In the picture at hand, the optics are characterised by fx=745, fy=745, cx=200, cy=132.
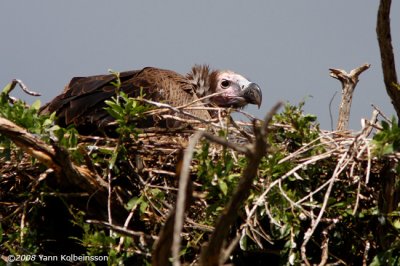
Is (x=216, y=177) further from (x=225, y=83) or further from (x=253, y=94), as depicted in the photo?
(x=225, y=83)

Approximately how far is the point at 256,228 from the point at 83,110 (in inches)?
72.8

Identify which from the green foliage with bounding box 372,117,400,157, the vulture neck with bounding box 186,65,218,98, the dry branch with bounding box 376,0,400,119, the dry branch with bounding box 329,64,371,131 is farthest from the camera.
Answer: the vulture neck with bounding box 186,65,218,98

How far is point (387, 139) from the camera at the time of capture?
14.9ft

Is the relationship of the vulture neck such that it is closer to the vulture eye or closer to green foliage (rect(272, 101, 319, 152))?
the vulture eye

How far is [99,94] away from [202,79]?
2142 millimetres

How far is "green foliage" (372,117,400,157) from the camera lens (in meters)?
4.51

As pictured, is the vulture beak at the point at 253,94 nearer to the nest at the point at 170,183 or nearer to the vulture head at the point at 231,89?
the vulture head at the point at 231,89

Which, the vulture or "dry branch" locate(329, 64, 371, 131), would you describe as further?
"dry branch" locate(329, 64, 371, 131)

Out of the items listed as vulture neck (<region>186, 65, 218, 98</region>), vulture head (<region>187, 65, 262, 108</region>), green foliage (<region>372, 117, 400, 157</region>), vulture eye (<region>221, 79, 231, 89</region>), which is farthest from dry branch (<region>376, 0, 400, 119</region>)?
vulture eye (<region>221, 79, 231, 89</region>)

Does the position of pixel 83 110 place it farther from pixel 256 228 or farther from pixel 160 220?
pixel 256 228

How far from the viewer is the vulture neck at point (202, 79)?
25.8ft

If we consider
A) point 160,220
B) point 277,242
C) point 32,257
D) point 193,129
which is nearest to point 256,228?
point 277,242

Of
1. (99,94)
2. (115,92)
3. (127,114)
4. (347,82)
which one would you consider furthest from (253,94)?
(127,114)

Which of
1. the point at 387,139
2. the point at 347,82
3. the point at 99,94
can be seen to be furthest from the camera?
the point at 347,82
